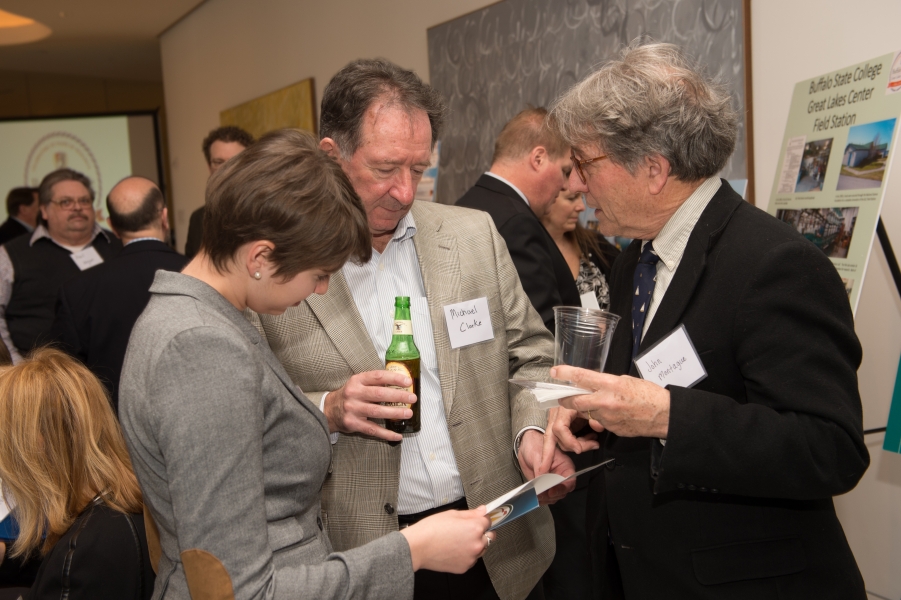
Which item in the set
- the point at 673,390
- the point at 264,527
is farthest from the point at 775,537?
the point at 264,527

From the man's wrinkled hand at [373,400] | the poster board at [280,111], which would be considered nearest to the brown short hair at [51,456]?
the man's wrinkled hand at [373,400]

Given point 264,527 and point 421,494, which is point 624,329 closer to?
point 421,494

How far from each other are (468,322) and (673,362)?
51 cm

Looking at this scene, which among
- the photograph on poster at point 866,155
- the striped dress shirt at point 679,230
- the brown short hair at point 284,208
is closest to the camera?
the brown short hair at point 284,208

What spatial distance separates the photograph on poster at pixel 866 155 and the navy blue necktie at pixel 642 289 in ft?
3.60

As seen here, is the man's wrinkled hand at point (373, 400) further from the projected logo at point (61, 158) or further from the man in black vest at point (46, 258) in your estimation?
the projected logo at point (61, 158)

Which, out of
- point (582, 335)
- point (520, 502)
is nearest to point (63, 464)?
point (520, 502)

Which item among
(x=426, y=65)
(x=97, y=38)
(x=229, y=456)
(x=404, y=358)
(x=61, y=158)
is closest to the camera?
(x=229, y=456)

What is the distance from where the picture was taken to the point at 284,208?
106cm

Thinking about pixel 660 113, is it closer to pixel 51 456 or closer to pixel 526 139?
pixel 51 456

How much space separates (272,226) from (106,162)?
959 cm

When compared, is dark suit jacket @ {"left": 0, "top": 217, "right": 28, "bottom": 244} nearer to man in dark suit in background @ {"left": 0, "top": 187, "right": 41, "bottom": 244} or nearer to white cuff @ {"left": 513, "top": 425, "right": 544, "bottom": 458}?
man in dark suit in background @ {"left": 0, "top": 187, "right": 41, "bottom": 244}

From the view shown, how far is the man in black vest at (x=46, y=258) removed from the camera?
423 centimetres

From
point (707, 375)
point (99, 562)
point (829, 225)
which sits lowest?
point (99, 562)
